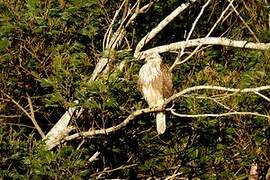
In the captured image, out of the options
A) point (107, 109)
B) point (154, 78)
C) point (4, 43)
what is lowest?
point (107, 109)

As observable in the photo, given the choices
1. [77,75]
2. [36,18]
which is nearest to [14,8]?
[36,18]

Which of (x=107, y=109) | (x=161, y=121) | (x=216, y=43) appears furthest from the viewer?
(x=216, y=43)

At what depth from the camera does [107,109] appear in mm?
4633

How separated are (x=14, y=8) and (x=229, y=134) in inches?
95.7

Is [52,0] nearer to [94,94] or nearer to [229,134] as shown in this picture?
[94,94]

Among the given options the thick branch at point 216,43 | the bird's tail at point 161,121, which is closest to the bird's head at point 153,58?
the thick branch at point 216,43

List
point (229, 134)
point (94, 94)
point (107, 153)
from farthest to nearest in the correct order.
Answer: point (107, 153) < point (229, 134) < point (94, 94)

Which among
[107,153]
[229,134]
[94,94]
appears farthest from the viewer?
[107,153]

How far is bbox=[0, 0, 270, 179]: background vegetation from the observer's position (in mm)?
4902

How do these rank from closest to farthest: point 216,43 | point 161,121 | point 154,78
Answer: point 161,121
point 154,78
point 216,43

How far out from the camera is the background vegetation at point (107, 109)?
490 centimetres

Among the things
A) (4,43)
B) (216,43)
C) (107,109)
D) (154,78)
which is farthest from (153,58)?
(4,43)

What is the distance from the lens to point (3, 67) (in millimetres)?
5879

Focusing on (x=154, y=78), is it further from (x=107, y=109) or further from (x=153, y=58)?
(x=107, y=109)
